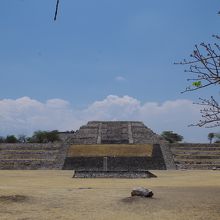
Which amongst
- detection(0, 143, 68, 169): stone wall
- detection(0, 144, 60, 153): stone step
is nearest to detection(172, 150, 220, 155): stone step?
detection(0, 143, 68, 169): stone wall

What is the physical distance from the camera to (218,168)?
1619 inches

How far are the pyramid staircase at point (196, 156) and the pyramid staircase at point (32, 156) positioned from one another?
11857 mm

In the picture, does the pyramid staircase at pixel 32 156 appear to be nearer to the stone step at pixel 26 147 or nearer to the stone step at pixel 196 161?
the stone step at pixel 26 147

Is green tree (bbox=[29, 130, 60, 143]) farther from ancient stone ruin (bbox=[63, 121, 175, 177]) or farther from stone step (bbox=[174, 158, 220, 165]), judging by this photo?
stone step (bbox=[174, 158, 220, 165])

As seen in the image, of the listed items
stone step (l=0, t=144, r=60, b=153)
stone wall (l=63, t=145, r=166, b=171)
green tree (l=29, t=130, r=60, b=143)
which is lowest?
stone wall (l=63, t=145, r=166, b=171)

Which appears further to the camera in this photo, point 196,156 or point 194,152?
point 194,152

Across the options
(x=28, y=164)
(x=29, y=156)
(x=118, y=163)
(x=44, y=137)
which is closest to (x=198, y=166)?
(x=118, y=163)

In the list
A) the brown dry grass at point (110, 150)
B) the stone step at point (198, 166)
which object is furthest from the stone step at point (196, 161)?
the brown dry grass at point (110, 150)

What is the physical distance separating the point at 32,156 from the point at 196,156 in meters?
17.2

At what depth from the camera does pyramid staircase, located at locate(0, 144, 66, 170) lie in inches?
1682

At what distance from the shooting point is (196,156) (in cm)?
4747

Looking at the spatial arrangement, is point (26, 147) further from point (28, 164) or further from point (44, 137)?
point (44, 137)

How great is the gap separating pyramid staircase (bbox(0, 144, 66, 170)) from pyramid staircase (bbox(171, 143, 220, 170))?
38.9ft

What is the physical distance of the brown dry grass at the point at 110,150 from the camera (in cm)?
4619
